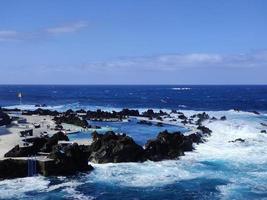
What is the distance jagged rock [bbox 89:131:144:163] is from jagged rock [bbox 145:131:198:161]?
142 cm

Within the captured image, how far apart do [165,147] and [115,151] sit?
6957 mm

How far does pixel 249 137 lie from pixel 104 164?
32217 millimetres

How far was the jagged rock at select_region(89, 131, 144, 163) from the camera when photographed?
190 feet

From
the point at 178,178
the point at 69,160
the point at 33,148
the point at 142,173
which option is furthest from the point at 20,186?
the point at 178,178

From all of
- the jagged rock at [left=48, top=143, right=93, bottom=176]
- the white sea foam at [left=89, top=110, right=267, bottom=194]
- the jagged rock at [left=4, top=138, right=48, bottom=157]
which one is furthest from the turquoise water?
the jagged rock at [left=48, top=143, right=93, bottom=176]

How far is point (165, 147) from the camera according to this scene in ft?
203

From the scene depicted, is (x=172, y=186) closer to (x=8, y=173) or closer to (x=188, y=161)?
(x=188, y=161)

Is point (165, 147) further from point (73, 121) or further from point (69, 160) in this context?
point (73, 121)

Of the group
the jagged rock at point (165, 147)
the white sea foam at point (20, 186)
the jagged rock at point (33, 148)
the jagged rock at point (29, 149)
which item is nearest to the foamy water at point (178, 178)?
the white sea foam at point (20, 186)

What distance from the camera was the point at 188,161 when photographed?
5941 cm

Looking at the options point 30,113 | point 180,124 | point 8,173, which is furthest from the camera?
point 30,113

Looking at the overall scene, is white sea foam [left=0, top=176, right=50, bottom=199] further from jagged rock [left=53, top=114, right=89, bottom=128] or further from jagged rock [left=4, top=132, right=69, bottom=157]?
jagged rock [left=53, top=114, right=89, bottom=128]

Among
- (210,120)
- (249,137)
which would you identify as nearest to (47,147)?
(249,137)

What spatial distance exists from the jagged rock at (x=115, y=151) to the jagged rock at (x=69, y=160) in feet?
12.4
